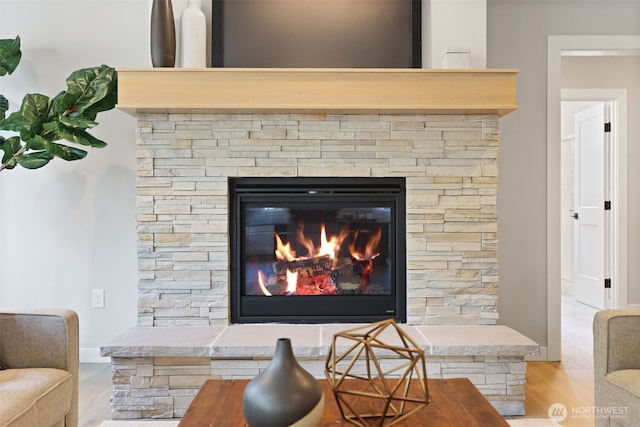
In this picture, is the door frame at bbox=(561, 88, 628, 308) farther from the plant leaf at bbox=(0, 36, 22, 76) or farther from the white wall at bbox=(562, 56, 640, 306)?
the plant leaf at bbox=(0, 36, 22, 76)

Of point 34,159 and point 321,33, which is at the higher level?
point 321,33

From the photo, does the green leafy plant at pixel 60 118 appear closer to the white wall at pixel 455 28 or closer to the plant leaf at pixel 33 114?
the plant leaf at pixel 33 114

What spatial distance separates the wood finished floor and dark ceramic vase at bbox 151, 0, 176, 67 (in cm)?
173

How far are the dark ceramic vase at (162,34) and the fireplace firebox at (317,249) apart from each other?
71cm

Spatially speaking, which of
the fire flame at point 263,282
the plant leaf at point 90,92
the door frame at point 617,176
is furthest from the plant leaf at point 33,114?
the door frame at point 617,176

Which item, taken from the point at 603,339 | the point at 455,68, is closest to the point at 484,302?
the point at 603,339

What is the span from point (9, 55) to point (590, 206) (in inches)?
201

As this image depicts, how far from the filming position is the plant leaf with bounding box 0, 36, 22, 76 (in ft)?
9.79

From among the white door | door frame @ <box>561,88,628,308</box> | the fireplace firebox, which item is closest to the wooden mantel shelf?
the fireplace firebox

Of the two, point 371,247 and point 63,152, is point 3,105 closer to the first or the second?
point 63,152

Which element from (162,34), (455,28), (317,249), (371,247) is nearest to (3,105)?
(162,34)

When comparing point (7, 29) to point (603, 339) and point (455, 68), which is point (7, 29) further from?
point (603, 339)

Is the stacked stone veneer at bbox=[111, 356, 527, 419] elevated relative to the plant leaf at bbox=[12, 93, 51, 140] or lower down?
lower down

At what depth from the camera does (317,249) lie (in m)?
3.01
